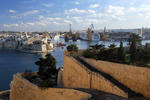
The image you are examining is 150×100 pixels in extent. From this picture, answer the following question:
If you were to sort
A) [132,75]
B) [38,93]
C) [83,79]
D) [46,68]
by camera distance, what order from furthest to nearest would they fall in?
1. [46,68]
2. [38,93]
3. [83,79]
4. [132,75]

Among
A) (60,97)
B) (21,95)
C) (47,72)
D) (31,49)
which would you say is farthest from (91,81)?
(31,49)

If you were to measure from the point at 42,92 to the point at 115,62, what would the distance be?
298 cm

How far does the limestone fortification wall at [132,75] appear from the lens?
13.8 ft

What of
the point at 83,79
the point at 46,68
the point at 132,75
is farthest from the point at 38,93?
the point at 132,75

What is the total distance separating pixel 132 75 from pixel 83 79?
1.76 meters

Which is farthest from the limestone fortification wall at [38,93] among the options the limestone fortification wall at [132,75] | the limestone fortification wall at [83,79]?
the limestone fortification wall at [132,75]

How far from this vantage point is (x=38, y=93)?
18.7 ft

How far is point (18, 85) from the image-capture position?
7.08m

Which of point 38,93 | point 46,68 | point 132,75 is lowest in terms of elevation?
point 38,93

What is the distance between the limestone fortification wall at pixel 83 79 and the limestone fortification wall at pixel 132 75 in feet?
2.04

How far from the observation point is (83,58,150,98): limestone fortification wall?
421 cm

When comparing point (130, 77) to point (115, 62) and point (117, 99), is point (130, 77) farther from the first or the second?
point (117, 99)

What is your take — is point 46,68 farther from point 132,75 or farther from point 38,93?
point 132,75

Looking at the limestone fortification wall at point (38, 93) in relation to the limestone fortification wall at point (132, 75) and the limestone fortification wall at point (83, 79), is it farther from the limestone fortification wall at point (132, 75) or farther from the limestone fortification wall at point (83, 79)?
the limestone fortification wall at point (132, 75)
